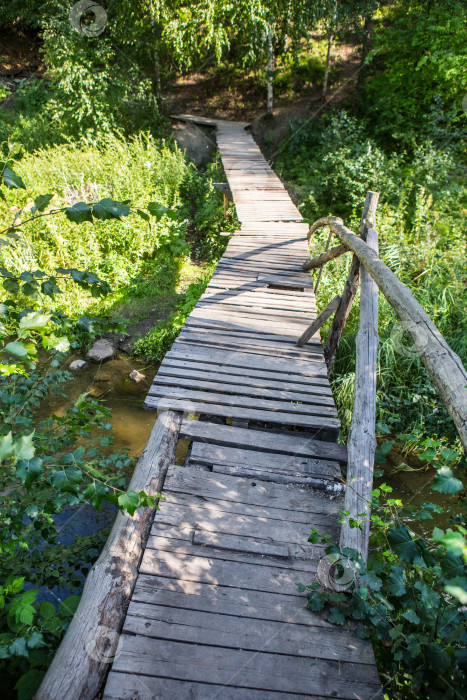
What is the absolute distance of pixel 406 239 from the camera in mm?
6777

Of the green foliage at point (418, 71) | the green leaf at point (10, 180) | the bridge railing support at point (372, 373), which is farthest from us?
the green foliage at point (418, 71)

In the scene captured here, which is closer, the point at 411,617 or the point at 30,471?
the point at 30,471

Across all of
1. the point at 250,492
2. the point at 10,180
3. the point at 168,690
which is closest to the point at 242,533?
the point at 250,492

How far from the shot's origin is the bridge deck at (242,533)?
173 cm

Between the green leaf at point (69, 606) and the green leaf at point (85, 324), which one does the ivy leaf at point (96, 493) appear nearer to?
the green leaf at point (85, 324)

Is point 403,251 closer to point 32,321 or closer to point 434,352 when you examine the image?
point 434,352

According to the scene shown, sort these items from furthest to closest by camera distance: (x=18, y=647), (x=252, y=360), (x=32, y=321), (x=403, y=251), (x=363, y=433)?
(x=403, y=251), (x=252, y=360), (x=363, y=433), (x=18, y=647), (x=32, y=321)

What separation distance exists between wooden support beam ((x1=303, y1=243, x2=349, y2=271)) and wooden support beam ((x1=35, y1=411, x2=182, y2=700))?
292cm

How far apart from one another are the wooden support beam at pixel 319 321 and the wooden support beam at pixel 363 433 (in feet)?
1.99

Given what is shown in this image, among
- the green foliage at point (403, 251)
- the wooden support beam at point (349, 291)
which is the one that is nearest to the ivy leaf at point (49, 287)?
the green foliage at point (403, 251)

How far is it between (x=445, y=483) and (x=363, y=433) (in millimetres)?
1250

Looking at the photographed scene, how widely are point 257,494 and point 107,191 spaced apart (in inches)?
260

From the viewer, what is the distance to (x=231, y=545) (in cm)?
224

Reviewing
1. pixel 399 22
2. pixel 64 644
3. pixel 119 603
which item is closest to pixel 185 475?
pixel 119 603
